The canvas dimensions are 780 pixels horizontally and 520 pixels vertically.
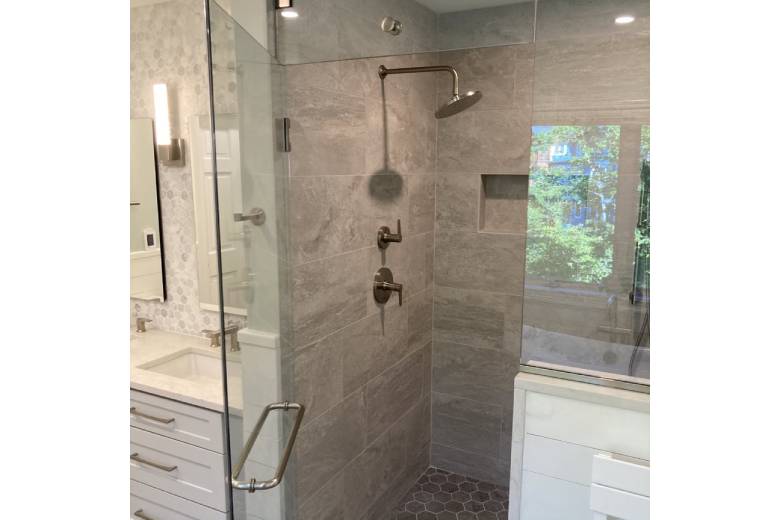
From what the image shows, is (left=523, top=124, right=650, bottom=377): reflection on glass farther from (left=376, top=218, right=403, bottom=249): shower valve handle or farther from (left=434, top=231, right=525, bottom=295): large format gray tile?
(left=434, top=231, right=525, bottom=295): large format gray tile

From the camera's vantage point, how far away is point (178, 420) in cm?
171

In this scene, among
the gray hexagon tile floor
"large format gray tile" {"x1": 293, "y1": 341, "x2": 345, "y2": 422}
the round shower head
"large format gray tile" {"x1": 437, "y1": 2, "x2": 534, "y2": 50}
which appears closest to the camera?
"large format gray tile" {"x1": 437, "y1": 2, "x2": 534, "y2": 50}

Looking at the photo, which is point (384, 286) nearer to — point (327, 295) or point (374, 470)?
point (327, 295)

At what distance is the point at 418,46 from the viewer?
182 cm

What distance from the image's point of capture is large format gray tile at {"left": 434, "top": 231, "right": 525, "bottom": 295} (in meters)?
2.47

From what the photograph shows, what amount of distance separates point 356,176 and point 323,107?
1.03 feet

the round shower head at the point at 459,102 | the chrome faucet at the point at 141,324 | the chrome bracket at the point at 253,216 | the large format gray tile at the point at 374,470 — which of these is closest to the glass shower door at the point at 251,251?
the chrome bracket at the point at 253,216

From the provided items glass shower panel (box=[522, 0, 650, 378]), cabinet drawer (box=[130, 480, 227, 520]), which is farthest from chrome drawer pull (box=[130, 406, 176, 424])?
glass shower panel (box=[522, 0, 650, 378])

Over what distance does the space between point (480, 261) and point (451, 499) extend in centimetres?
117

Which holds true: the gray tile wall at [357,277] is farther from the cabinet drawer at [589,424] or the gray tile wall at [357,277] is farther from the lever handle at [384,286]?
the cabinet drawer at [589,424]

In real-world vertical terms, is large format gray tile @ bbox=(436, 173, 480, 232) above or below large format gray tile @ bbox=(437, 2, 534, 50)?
below

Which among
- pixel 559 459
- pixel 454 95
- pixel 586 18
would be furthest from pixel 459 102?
pixel 559 459
